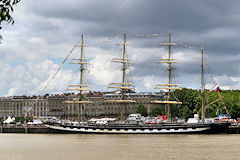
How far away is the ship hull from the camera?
8819 centimetres

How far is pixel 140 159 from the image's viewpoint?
41.7 m

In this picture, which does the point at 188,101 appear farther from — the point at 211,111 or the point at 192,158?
the point at 192,158

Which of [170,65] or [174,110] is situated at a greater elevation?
[170,65]

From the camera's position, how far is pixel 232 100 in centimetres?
12719

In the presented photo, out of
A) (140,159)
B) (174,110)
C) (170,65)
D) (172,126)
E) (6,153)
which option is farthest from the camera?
(174,110)

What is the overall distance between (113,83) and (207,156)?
6177 centimetres

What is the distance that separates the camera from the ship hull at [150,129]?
88.2 meters

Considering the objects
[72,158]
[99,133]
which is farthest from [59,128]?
[72,158]

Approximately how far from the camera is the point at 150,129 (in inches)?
3652

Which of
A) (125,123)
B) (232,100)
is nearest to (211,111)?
(232,100)

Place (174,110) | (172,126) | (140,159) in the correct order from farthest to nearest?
(174,110), (172,126), (140,159)

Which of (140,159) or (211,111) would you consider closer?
(140,159)

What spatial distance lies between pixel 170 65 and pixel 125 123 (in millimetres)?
16150

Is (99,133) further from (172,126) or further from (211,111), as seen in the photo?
(211,111)
